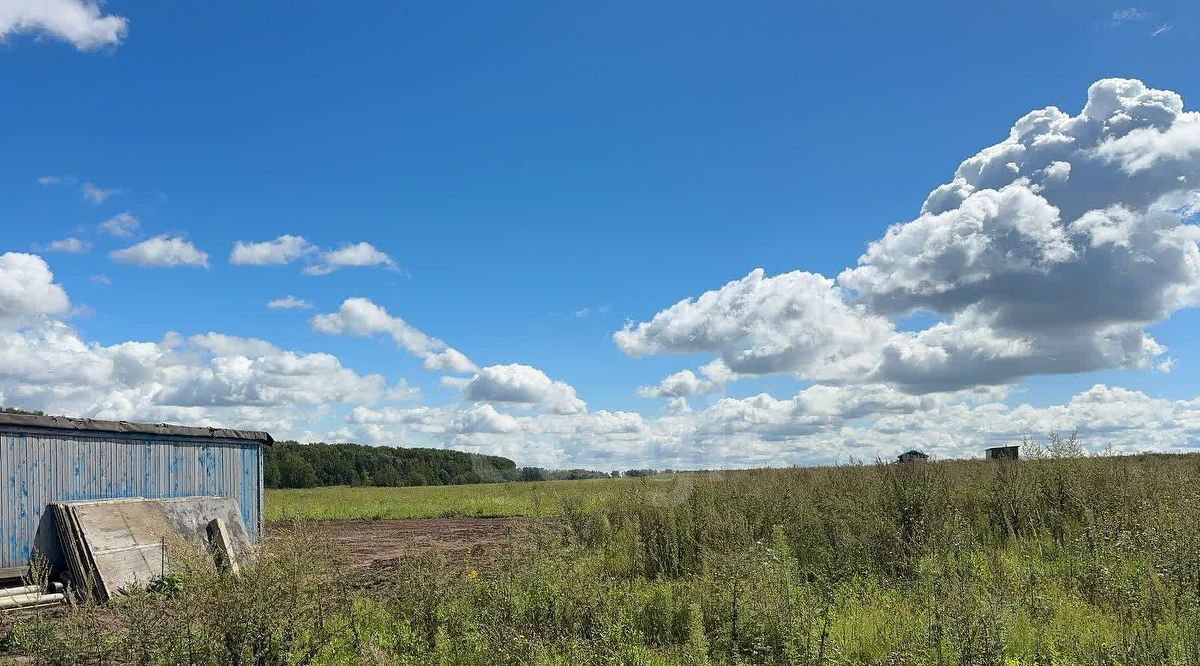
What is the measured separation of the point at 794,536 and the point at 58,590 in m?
11.9

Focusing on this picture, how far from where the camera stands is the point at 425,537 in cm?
2203

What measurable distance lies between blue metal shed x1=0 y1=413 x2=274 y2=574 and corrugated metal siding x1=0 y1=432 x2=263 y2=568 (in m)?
0.02

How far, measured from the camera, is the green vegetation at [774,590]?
627 centimetres

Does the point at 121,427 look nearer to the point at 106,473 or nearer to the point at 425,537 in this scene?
the point at 106,473

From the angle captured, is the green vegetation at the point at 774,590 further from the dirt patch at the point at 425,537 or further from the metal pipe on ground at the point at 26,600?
the metal pipe on ground at the point at 26,600

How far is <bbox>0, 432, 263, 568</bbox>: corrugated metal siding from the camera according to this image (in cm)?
1384

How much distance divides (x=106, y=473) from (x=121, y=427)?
2.90 ft

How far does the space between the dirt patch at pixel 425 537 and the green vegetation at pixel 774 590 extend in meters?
1.33

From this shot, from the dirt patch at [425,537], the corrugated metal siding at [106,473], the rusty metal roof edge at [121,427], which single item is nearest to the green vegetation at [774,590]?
the dirt patch at [425,537]

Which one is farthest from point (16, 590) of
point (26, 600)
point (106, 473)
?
point (106, 473)

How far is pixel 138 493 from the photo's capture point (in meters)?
16.2

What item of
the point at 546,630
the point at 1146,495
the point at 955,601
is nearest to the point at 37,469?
the point at 546,630

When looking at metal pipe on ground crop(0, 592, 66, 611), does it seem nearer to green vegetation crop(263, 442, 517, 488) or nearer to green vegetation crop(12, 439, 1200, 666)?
green vegetation crop(12, 439, 1200, 666)

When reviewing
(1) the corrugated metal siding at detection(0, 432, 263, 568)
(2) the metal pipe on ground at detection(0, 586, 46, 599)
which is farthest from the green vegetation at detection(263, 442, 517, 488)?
(2) the metal pipe on ground at detection(0, 586, 46, 599)
